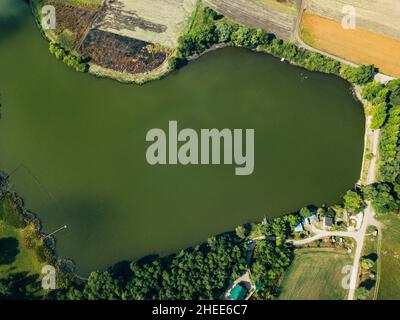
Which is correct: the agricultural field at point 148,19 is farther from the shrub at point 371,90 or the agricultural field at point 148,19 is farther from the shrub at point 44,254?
the shrub at point 44,254

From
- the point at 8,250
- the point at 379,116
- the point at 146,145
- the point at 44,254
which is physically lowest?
the point at 44,254

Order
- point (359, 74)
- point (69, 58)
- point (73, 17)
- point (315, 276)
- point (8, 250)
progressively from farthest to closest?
point (73, 17) < point (359, 74) < point (69, 58) < point (315, 276) < point (8, 250)

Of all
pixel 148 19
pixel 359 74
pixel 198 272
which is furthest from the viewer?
pixel 148 19

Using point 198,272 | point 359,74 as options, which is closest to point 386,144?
point 359,74

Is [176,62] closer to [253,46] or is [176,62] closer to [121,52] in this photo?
[121,52]

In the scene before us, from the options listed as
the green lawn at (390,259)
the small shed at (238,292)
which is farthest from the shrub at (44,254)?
the green lawn at (390,259)

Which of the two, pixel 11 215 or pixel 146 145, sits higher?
pixel 146 145

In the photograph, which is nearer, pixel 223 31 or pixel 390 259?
pixel 390 259
